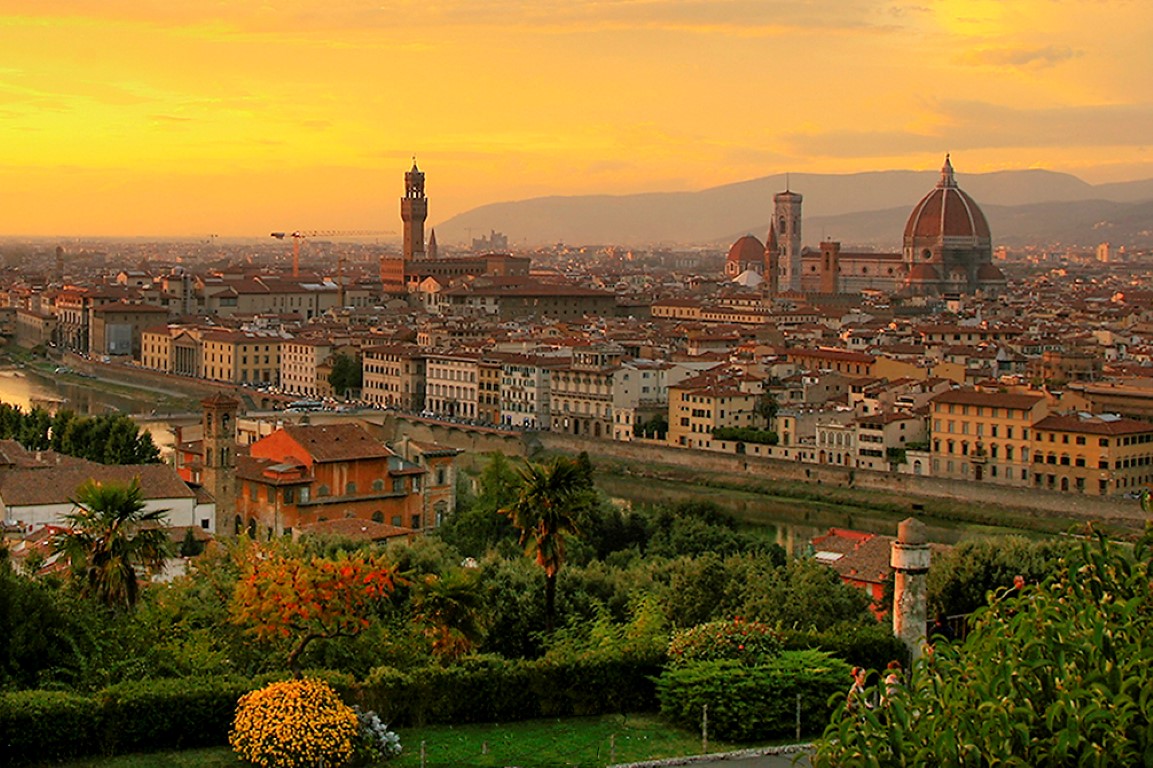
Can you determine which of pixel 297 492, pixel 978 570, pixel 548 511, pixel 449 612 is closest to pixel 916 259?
pixel 297 492

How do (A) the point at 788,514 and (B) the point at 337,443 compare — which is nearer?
(B) the point at 337,443

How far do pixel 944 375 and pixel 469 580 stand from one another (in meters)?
31.4

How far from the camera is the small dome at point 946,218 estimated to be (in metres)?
92.3

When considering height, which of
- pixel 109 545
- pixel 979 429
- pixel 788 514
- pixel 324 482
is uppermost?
pixel 109 545

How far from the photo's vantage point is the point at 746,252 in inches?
4387

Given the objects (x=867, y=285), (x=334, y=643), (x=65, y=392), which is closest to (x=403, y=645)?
(x=334, y=643)

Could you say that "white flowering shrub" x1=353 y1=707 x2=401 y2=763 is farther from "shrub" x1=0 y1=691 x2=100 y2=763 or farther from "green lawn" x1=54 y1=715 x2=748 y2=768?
"shrub" x1=0 y1=691 x2=100 y2=763

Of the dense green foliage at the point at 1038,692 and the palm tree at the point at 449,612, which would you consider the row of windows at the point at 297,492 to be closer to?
the palm tree at the point at 449,612

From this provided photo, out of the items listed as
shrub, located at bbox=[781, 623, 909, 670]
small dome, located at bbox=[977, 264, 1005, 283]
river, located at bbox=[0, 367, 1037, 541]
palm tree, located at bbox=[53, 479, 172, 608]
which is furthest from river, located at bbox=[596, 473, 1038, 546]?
small dome, located at bbox=[977, 264, 1005, 283]

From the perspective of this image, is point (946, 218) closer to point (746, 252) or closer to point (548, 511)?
point (746, 252)

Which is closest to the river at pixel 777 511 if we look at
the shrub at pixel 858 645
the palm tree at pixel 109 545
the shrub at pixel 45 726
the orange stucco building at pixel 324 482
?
the orange stucco building at pixel 324 482

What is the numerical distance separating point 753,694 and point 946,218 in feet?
283

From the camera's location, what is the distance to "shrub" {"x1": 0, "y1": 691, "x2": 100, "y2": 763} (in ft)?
25.9

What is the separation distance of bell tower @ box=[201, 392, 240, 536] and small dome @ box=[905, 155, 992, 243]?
7522 centimetres
